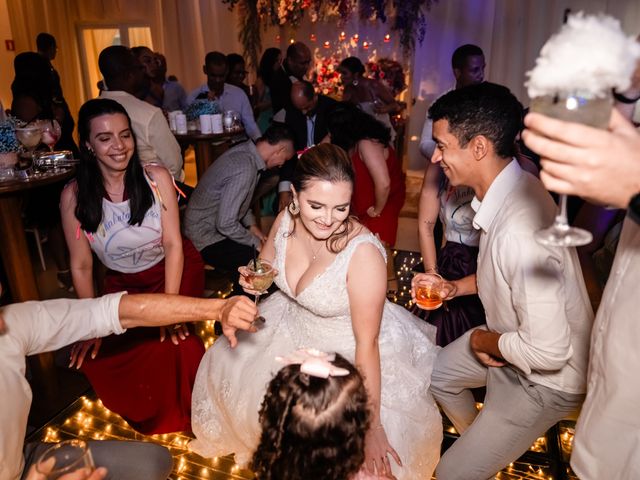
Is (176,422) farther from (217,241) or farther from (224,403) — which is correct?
(217,241)

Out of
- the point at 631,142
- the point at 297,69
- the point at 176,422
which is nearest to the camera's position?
the point at 631,142

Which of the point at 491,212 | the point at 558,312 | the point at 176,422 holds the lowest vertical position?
the point at 176,422

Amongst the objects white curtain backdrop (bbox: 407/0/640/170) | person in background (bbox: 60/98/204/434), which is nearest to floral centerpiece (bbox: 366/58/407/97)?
white curtain backdrop (bbox: 407/0/640/170)

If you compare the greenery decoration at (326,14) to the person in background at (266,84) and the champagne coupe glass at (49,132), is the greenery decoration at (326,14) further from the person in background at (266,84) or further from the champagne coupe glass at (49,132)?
the champagne coupe glass at (49,132)

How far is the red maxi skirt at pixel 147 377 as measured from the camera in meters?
2.39

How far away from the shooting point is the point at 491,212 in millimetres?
1802

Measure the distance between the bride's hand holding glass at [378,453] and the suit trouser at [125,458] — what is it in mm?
749

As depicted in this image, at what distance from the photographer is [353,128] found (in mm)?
3428

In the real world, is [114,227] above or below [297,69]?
below

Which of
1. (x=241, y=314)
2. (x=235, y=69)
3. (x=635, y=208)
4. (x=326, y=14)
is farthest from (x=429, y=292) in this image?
(x=326, y=14)

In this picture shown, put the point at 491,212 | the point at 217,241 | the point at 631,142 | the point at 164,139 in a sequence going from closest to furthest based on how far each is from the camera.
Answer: the point at 631,142, the point at 491,212, the point at 217,241, the point at 164,139

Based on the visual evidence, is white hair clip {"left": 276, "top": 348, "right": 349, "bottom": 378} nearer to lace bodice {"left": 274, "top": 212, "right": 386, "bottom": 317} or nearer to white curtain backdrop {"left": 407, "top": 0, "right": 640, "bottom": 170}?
lace bodice {"left": 274, "top": 212, "right": 386, "bottom": 317}

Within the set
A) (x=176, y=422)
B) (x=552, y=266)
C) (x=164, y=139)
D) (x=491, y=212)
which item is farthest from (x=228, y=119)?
(x=552, y=266)

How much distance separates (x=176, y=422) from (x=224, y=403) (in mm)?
525
